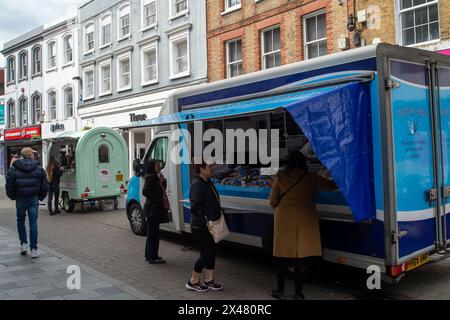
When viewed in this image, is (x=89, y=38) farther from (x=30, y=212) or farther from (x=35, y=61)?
(x=30, y=212)

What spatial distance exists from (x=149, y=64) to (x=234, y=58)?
5.56 metres

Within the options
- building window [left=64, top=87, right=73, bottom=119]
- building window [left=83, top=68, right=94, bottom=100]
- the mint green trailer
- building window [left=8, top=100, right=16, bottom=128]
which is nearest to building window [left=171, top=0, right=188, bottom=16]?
the mint green trailer

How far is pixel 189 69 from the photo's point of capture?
1919 centimetres

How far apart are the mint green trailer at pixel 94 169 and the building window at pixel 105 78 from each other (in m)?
10.7

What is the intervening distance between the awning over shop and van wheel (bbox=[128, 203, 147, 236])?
526 centimetres

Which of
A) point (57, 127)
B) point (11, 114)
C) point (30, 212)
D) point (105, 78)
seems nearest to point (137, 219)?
point (30, 212)

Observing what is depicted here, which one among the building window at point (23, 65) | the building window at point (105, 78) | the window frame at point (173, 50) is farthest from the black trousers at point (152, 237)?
the building window at point (23, 65)

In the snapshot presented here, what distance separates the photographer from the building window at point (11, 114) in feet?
112

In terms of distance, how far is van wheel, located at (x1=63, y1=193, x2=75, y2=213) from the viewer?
13770mm

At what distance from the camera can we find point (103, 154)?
45.7 ft

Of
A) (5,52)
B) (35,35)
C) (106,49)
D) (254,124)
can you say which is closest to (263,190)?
(254,124)

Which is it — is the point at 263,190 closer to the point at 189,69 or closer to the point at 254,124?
the point at 254,124

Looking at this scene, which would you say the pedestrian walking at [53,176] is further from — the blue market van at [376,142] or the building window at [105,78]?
the building window at [105,78]

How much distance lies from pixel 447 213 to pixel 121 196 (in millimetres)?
10738
